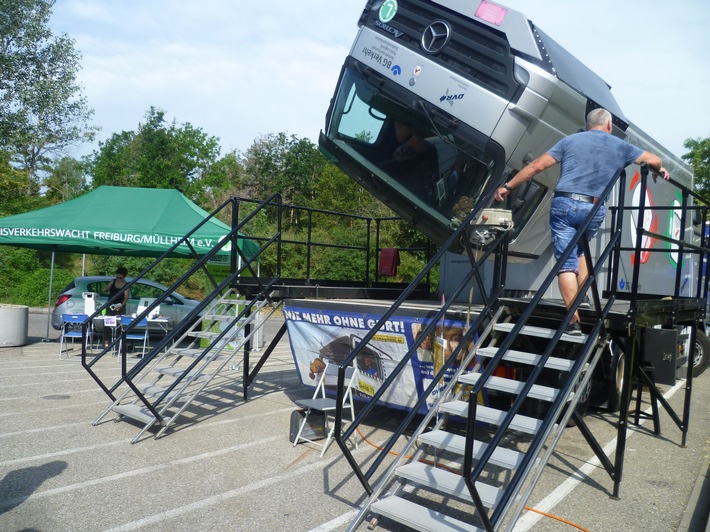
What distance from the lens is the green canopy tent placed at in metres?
11.8

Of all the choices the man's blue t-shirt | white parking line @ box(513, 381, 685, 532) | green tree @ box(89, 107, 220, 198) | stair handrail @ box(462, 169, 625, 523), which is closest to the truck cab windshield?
the man's blue t-shirt

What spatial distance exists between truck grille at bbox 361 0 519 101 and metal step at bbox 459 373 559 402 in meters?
2.55

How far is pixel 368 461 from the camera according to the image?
5.41 meters

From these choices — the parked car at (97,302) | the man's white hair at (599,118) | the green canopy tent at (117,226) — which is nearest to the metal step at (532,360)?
the man's white hair at (599,118)

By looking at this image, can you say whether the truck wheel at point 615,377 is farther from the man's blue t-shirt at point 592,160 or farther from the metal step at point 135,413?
the metal step at point 135,413

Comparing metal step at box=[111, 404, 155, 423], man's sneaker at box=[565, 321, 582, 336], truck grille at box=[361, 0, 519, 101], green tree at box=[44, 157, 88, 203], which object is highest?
green tree at box=[44, 157, 88, 203]

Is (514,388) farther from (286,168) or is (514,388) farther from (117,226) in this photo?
(286,168)

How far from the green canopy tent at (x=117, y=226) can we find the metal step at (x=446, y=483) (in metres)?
7.90

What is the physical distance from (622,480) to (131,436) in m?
4.60

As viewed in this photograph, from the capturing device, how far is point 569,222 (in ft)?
15.6

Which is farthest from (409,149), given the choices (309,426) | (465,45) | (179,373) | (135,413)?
(135,413)

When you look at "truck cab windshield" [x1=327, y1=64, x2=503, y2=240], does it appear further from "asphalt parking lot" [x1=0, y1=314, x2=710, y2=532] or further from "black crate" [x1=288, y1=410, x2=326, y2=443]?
"asphalt parking lot" [x1=0, y1=314, x2=710, y2=532]

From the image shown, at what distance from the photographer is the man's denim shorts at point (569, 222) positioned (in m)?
4.71

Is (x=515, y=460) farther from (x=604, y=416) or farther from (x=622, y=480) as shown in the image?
(x=604, y=416)
